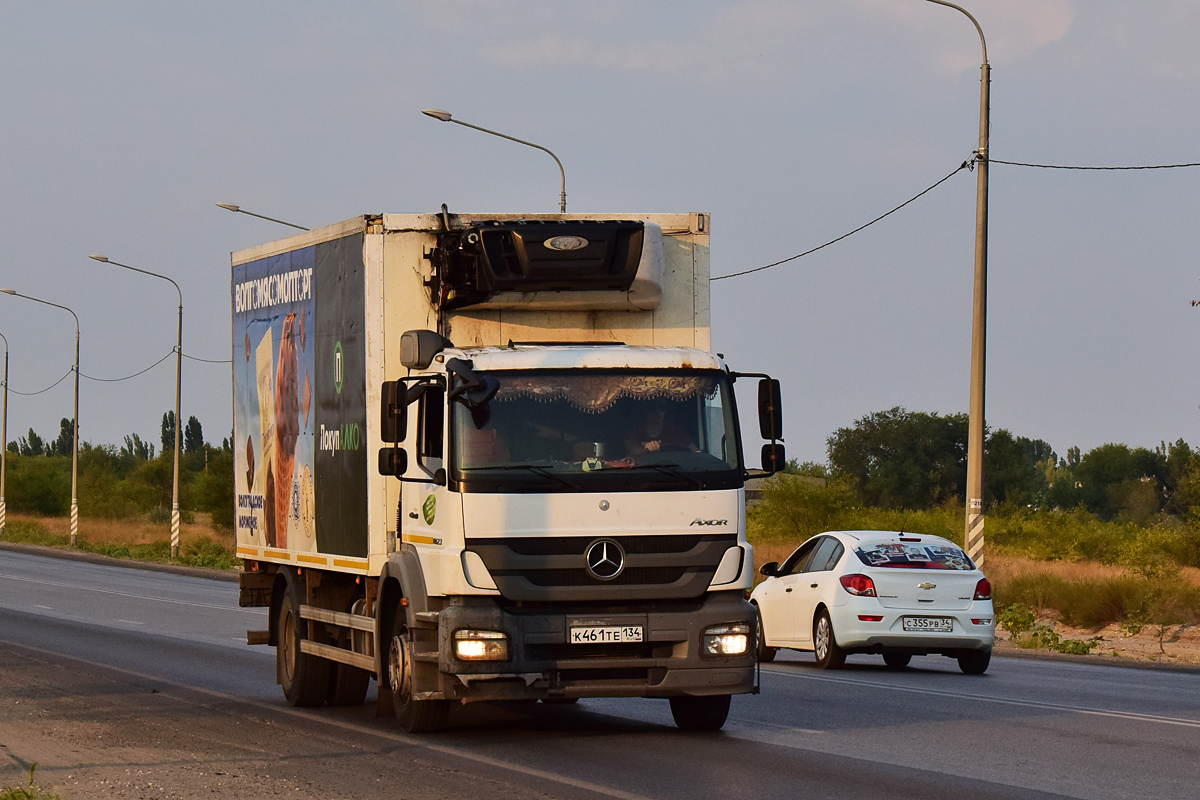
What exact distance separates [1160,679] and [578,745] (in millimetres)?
8959

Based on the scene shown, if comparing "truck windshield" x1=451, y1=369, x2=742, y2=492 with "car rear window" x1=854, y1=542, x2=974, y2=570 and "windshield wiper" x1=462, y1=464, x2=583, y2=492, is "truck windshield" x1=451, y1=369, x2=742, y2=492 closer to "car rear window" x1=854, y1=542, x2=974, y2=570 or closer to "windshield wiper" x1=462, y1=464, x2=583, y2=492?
"windshield wiper" x1=462, y1=464, x2=583, y2=492

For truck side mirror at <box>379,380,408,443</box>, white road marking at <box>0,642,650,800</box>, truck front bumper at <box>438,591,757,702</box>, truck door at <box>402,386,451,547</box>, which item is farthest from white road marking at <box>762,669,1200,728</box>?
truck side mirror at <box>379,380,408,443</box>

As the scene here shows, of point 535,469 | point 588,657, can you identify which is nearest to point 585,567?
point 588,657

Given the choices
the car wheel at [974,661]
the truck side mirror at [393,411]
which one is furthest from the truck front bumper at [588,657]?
the car wheel at [974,661]

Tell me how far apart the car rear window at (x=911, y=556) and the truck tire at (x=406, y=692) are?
23.1ft

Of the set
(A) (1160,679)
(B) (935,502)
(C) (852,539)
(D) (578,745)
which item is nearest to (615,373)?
(D) (578,745)

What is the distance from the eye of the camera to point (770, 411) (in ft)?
37.7

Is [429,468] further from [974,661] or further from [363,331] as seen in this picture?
[974,661]

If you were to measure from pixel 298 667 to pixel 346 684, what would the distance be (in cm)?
43

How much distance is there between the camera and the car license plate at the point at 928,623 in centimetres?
1717

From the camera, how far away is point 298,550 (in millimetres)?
13469

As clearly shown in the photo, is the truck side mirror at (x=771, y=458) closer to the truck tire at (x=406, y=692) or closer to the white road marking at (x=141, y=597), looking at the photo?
the truck tire at (x=406, y=692)

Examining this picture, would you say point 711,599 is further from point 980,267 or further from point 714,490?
point 980,267

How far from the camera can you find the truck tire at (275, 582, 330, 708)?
1386cm
